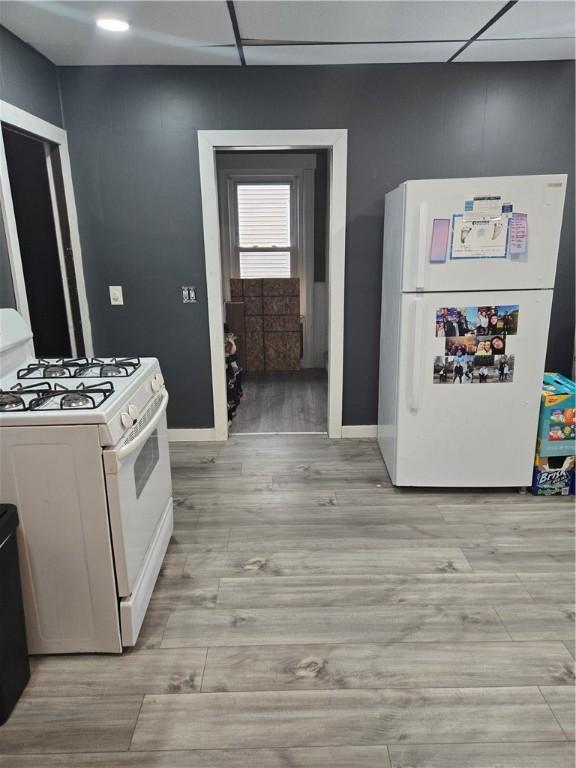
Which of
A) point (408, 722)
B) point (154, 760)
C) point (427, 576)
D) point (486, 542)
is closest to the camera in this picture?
point (154, 760)

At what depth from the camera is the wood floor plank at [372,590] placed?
2096 millimetres

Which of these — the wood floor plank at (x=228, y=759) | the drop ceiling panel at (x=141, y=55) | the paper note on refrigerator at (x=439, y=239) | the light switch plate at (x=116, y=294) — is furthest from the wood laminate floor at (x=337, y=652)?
the drop ceiling panel at (x=141, y=55)

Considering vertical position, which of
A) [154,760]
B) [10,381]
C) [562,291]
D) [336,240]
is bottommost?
[154,760]

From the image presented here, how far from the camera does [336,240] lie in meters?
3.41

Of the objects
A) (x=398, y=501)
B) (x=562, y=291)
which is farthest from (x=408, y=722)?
(x=562, y=291)

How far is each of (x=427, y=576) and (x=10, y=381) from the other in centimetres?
198

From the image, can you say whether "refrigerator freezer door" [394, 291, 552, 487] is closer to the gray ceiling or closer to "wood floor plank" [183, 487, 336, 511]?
"wood floor plank" [183, 487, 336, 511]

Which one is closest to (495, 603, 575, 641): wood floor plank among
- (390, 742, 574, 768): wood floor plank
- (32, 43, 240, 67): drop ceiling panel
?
(390, 742, 574, 768): wood floor plank

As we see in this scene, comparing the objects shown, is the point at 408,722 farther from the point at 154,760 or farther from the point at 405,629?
the point at 154,760

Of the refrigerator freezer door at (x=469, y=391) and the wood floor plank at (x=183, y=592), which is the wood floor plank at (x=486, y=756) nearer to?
the wood floor plank at (x=183, y=592)

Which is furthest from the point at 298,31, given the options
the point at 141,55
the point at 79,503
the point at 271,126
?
the point at 79,503

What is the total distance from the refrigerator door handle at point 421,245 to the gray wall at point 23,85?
2.07 m

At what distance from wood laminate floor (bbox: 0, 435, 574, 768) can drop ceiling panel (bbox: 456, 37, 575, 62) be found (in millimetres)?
2571

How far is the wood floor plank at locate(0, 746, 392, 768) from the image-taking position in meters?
1.45
